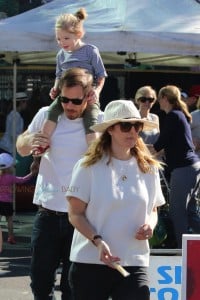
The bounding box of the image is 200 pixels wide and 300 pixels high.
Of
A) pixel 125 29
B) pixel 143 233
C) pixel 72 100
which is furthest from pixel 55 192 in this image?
pixel 125 29

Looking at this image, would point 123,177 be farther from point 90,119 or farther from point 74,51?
point 74,51

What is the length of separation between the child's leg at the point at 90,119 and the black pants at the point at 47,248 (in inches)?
20.0

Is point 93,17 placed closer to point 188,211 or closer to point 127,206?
point 188,211

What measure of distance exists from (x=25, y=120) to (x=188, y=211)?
5.59m

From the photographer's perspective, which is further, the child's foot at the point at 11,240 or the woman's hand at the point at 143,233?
A: the child's foot at the point at 11,240

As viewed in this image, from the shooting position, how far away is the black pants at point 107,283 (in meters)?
4.30

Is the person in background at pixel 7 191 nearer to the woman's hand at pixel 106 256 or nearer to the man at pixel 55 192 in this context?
the man at pixel 55 192

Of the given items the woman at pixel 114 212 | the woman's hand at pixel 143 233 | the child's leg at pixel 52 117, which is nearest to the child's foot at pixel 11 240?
the child's leg at pixel 52 117

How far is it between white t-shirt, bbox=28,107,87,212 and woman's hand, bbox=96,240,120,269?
34.0 inches

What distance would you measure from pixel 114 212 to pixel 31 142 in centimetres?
101

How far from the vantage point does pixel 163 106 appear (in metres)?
9.33

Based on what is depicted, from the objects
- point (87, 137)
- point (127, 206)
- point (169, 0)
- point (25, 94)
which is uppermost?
point (169, 0)

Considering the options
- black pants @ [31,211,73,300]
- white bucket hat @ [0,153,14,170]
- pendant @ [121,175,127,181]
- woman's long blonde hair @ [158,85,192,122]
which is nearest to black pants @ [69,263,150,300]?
pendant @ [121,175,127,181]

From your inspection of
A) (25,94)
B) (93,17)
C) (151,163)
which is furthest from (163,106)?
(25,94)
